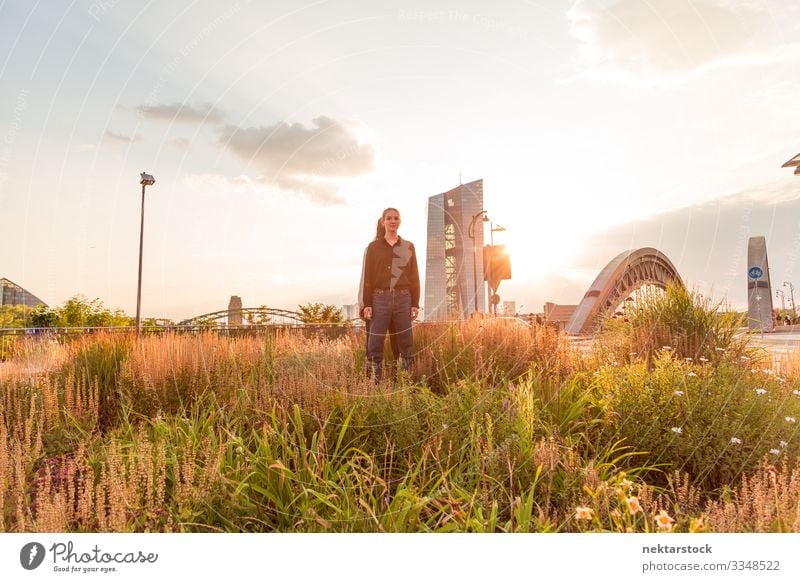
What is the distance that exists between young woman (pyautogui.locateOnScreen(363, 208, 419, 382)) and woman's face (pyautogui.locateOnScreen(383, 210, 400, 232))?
28 cm

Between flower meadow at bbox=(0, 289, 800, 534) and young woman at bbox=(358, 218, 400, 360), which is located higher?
young woman at bbox=(358, 218, 400, 360)

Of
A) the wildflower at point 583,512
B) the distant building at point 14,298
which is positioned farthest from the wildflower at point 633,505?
the distant building at point 14,298

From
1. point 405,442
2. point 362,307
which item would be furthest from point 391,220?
point 405,442

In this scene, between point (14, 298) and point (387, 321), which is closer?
point (14, 298)

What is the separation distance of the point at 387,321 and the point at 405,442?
75.0 inches

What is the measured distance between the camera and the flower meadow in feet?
7.86

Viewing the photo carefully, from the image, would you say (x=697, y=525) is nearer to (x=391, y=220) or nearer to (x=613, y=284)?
(x=391, y=220)

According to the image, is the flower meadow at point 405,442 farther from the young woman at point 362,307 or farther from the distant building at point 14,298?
the distant building at point 14,298

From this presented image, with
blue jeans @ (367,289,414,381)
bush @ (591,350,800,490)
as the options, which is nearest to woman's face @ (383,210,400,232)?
blue jeans @ (367,289,414,381)

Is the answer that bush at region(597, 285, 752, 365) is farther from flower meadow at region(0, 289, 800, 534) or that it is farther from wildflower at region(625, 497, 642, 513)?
wildflower at region(625, 497, 642, 513)

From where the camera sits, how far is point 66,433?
358 centimetres

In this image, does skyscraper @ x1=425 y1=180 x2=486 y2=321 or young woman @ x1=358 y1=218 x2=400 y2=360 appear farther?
young woman @ x1=358 y1=218 x2=400 y2=360

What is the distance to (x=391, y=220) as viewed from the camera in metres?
4.39
